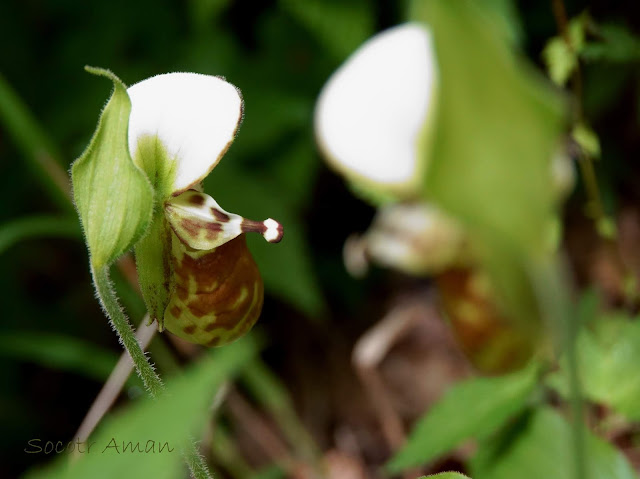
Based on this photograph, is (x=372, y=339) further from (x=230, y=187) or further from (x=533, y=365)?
(x=533, y=365)

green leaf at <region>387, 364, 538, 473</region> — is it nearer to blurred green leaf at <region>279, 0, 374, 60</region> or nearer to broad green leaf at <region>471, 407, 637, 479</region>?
broad green leaf at <region>471, 407, 637, 479</region>

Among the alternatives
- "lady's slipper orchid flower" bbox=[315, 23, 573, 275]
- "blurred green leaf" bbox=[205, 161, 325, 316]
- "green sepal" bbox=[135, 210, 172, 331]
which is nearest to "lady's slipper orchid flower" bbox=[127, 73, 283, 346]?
"green sepal" bbox=[135, 210, 172, 331]

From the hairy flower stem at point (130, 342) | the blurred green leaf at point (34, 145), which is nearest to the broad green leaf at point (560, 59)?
the hairy flower stem at point (130, 342)

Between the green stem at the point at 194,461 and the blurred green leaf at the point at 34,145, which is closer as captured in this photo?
the green stem at the point at 194,461

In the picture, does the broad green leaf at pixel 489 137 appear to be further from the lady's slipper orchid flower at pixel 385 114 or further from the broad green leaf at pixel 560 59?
the broad green leaf at pixel 560 59

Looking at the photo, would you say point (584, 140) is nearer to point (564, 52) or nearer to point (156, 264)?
point (564, 52)

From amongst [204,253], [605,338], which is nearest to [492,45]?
[204,253]

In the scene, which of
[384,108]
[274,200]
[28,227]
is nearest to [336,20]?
[274,200]
